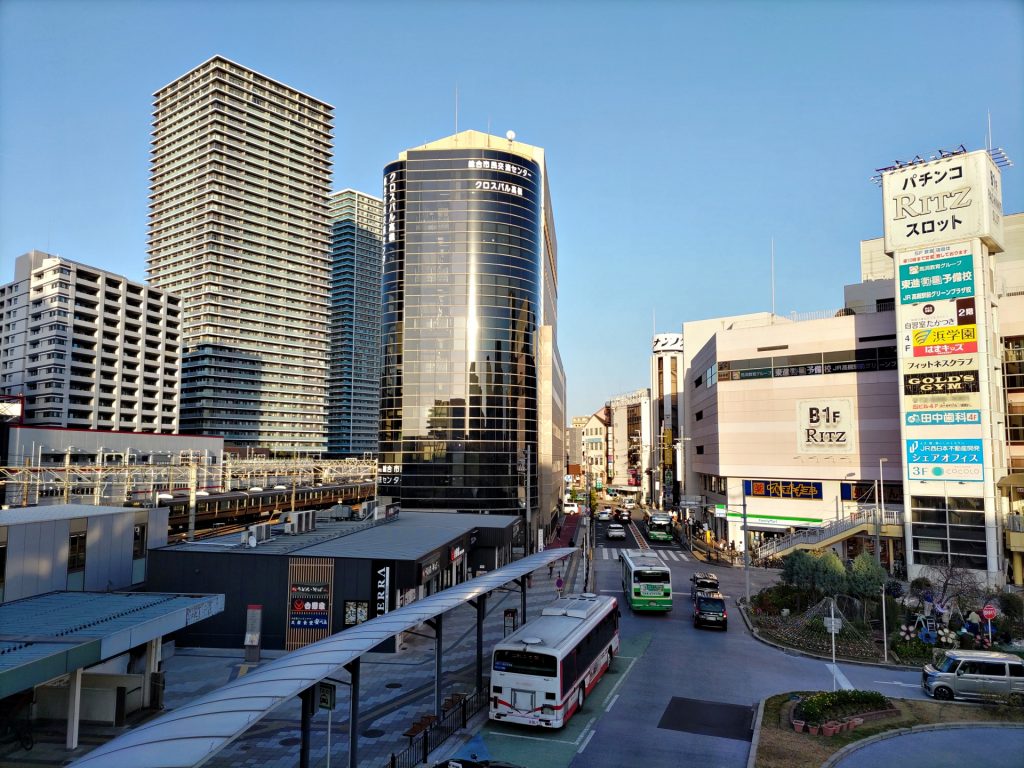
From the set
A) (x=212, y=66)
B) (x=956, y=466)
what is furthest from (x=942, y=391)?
(x=212, y=66)

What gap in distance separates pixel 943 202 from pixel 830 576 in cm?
2971

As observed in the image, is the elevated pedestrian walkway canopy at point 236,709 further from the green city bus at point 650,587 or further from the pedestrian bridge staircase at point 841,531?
the pedestrian bridge staircase at point 841,531

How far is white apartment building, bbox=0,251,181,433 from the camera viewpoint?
380 feet

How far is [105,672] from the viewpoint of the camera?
899 inches

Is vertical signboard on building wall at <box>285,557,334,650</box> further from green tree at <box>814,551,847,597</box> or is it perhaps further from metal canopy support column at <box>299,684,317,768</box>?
green tree at <box>814,551,847,597</box>

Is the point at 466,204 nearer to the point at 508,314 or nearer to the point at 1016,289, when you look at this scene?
the point at 508,314

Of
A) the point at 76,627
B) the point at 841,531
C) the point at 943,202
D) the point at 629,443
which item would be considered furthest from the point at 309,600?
the point at 629,443

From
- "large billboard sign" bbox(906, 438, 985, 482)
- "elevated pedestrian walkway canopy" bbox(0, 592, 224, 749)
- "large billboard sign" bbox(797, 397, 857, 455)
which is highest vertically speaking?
"large billboard sign" bbox(797, 397, 857, 455)

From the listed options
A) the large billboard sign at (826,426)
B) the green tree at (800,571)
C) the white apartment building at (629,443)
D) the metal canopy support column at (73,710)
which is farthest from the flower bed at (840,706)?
the white apartment building at (629,443)

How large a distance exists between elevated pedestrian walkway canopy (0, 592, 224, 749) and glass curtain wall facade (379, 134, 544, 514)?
51.8 m

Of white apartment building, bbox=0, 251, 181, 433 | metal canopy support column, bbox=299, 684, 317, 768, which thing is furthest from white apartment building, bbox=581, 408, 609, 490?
metal canopy support column, bbox=299, 684, 317, 768

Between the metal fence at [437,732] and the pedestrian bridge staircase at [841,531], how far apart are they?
3866 centimetres

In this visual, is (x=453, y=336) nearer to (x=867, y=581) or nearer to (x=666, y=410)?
(x=867, y=581)

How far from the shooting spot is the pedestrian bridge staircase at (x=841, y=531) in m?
52.7
